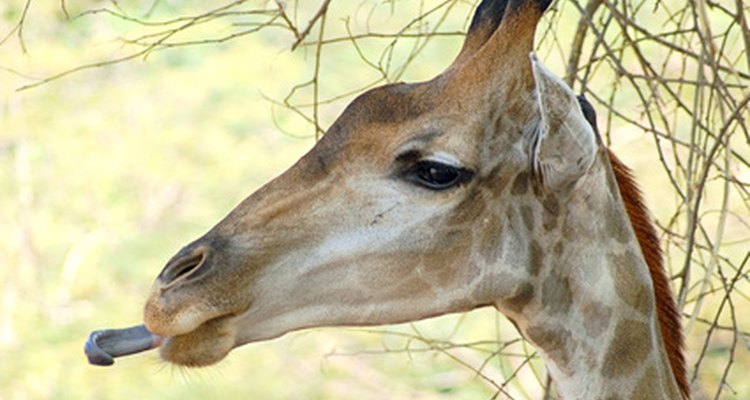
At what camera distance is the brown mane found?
372cm

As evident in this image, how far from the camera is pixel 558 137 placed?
334cm

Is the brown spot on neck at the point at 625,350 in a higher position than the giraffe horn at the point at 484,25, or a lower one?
lower

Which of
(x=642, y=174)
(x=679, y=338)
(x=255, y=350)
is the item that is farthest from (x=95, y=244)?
(x=679, y=338)

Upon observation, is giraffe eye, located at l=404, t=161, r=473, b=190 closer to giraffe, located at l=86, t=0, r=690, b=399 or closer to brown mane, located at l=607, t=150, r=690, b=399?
giraffe, located at l=86, t=0, r=690, b=399

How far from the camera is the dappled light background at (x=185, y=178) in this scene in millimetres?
11164

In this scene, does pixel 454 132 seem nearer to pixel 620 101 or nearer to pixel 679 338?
pixel 679 338

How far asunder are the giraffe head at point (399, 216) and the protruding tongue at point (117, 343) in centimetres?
4

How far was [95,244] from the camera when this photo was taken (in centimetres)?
1322

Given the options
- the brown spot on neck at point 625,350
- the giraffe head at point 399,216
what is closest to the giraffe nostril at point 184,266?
the giraffe head at point 399,216

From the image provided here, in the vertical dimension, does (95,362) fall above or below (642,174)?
below

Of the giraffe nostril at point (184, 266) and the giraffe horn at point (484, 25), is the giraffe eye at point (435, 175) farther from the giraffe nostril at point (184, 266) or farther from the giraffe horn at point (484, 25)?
the giraffe nostril at point (184, 266)

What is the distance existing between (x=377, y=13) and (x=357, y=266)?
44.7 ft

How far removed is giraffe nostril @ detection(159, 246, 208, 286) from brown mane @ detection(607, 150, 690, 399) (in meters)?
1.02

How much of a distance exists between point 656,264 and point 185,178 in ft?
34.9
